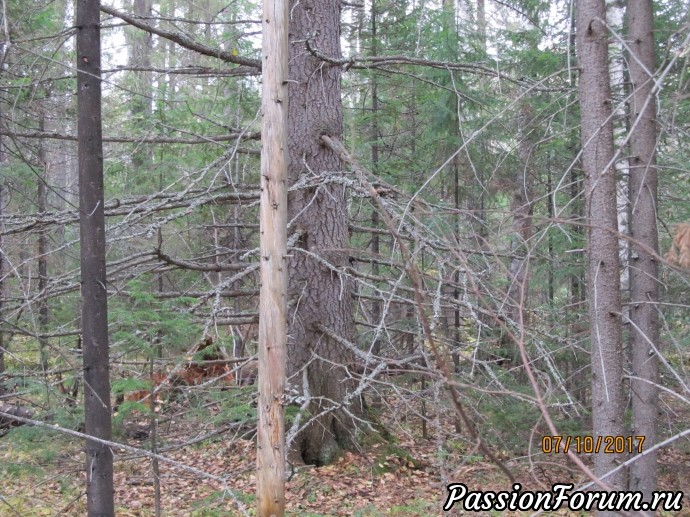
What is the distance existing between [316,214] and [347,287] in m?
0.97

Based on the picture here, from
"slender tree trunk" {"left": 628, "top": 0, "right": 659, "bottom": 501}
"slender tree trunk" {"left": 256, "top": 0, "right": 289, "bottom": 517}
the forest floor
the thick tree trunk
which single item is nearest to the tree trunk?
"slender tree trunk" {"left": 628, "top": 0, "right": 659, "bottom": 501}

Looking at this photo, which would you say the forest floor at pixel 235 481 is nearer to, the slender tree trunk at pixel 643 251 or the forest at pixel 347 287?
the forest at pixel 347 287

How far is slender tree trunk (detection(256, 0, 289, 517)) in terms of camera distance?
3902mm

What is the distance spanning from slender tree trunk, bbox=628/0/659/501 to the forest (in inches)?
1.0

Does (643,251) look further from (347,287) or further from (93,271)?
(93,271)

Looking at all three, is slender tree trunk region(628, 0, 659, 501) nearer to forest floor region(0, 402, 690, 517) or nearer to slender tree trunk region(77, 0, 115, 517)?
forest floor region(0, 402, 690, 517)

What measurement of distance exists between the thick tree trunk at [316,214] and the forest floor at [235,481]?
0.71m

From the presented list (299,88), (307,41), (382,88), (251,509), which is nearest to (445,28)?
(382,88)

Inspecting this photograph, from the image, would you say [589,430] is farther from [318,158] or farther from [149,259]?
[149,259]

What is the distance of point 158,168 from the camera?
39.1 feet

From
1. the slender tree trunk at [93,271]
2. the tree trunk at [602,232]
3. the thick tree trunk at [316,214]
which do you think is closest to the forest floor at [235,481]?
the thick tree trunk at [316,214]

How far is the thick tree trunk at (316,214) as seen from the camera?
6.53 m

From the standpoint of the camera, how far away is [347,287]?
22.7ft

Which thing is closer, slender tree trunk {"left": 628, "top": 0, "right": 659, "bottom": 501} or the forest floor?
slender tree trunk {"left": 628, "top": 0, "right": 659, "bottom": 501}
